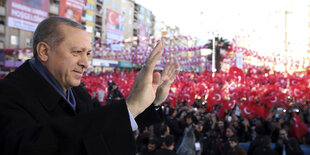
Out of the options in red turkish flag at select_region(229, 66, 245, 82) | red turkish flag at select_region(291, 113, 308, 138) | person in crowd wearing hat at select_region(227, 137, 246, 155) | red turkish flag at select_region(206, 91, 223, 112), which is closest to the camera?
person in crowd wearing hat at select_region(227, 137, 246, 155)

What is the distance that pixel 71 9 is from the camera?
1187 inches

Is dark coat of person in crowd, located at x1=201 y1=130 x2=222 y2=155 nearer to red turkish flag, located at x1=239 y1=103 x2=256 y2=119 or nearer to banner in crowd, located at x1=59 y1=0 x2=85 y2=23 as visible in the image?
red turkish flag, located at x1=239 y1=103 x2=256 y2=119

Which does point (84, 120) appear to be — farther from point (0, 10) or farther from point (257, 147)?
point (0, 10)

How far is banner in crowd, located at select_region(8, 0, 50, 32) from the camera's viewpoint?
25484 mm

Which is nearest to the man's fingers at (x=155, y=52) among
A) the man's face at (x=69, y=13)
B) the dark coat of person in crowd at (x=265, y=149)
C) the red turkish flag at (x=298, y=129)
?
the dark coat of person in crowd at (x=265, y=149)

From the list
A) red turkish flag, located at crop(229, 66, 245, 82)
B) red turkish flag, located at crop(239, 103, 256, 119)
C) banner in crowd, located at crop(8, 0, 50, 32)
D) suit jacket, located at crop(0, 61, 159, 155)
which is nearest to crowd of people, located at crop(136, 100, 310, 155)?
red turkish flag, located at crop(239, 103, 256, 119)

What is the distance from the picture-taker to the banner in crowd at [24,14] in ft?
83.6

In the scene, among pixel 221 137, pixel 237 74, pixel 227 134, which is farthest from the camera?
pixel 237 74

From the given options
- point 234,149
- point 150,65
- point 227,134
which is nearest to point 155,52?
point 150,65

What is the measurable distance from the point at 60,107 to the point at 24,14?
2866 centimetres

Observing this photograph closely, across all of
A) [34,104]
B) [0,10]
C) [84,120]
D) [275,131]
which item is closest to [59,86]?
[34,104]

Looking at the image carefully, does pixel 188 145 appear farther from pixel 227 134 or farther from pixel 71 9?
pixel 71 9

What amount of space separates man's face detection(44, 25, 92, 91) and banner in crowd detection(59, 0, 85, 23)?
30.2 metres

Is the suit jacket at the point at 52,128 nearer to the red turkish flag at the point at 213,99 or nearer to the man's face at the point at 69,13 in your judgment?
the red turkish flag at the point at 213,99
